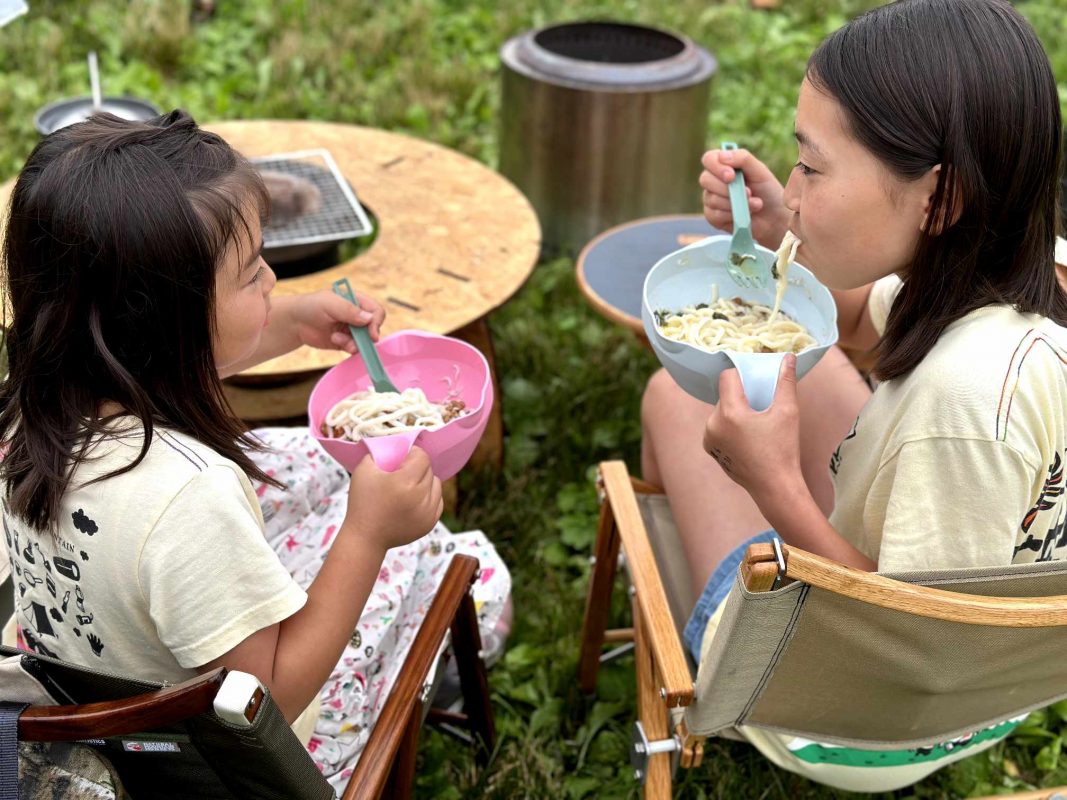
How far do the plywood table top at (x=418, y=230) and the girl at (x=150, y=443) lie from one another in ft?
2.73

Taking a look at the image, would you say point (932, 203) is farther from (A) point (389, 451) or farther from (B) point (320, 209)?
(B) point (320, 209)

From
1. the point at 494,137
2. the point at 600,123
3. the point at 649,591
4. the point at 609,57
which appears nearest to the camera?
the point at 649,591

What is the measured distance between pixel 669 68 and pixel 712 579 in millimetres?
2843

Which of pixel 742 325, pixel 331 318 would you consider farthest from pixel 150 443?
pixel 742 325

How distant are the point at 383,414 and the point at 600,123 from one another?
2.68 metres

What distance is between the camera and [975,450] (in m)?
1.40

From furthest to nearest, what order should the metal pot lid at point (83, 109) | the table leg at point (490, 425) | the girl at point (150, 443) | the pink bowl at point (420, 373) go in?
the metal pot lid at point (83, 109), the table leg at point (490, 425), the pink bowl at point (420, 373), the girl at point (150, 443)

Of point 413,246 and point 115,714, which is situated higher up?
point 115,714

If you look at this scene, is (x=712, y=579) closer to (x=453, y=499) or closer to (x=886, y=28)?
(x=886, y=28)

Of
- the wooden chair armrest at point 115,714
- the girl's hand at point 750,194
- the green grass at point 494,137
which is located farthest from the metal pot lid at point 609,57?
the wooden chair armrest at point 115,714

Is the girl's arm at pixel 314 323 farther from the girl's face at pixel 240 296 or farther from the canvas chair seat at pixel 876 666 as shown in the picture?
the canvas chair seat at pixel 876 666

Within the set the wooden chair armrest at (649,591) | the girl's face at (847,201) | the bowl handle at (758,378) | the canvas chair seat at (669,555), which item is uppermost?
the girl's face at (847,201)

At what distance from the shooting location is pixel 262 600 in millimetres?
1379

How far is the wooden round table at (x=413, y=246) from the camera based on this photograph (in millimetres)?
2512
